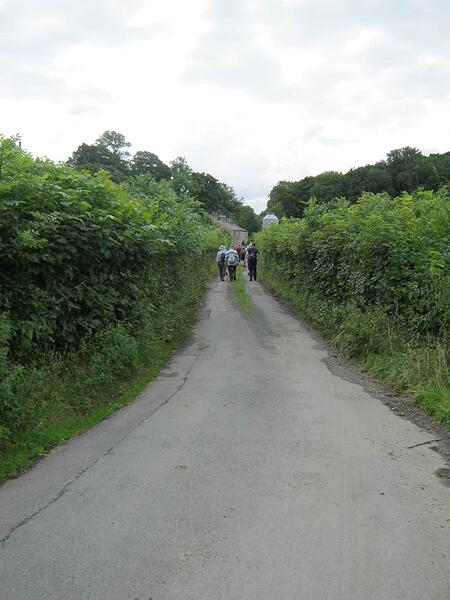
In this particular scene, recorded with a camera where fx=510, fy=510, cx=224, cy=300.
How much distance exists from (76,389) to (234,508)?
332 centimetres

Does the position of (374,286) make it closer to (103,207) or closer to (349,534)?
(103,207)

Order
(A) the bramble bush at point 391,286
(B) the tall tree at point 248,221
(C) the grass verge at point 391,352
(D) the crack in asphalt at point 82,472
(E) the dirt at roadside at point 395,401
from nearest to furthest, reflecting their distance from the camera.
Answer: (D) the crack in asphalt at point 82,472
(E) the dirt at roadside at point 395,401
(C) the grass verge at point 391,352
(A) the bramble bush at point 391,286
(B) the tall tree at point 248,221

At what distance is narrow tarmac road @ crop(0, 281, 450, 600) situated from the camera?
3.01m

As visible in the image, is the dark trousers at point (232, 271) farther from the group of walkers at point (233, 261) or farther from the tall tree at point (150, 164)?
the tall tree at point (150, 164)

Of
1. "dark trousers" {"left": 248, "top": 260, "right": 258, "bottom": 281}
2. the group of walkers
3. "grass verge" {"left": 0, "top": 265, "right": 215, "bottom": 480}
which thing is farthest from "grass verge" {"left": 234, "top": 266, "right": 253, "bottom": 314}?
"grass verge" {"left": 0, "top": 265, "right": 215, "bottom": 480}

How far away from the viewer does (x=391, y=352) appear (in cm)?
854

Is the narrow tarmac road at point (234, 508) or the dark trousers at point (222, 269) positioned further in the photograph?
the dark trousers at point (222, 269)

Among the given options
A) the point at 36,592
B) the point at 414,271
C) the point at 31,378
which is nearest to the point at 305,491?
the point at 36,592

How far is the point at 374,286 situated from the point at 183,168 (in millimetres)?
75861

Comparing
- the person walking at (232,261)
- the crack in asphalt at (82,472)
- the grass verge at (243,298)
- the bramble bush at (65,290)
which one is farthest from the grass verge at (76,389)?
the person walking at (232,261)

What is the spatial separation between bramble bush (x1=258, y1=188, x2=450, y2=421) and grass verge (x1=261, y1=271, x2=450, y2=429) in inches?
0.7

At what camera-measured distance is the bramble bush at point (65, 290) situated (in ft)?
19.4

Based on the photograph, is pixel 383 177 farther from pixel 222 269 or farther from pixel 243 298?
pixel 243 298

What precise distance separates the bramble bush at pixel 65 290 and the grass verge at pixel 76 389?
2cm
